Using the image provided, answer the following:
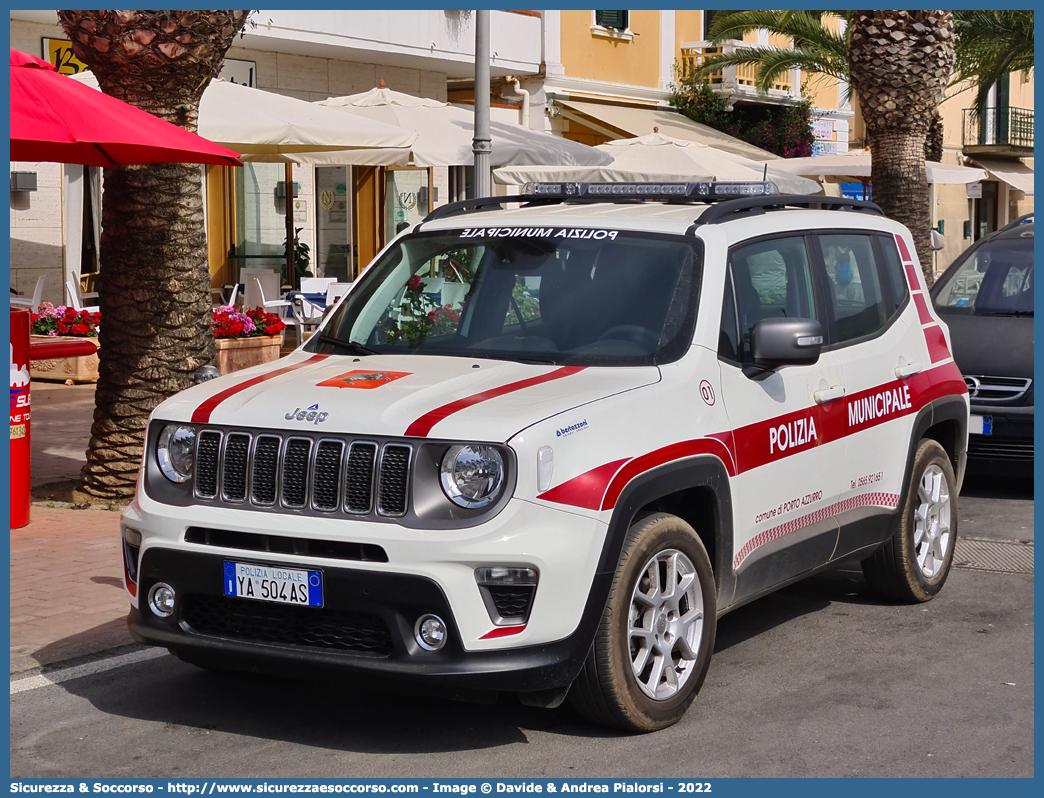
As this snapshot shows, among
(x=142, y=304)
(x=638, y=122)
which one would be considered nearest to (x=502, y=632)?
(x=142, y=304)

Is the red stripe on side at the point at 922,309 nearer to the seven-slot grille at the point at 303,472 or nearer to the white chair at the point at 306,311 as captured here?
the seven-slot grille at the point at 303,472

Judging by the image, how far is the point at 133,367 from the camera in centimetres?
940

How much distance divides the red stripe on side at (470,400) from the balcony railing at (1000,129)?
41409 millimetres

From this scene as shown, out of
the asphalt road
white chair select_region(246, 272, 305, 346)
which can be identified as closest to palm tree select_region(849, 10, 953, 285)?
white chair select_region(246, 272, 305, 346)

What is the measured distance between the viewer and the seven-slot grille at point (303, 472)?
4645 mm

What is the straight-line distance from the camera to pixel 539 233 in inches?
235

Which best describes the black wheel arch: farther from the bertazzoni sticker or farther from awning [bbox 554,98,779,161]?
awning [bbox 554,98,779,161]

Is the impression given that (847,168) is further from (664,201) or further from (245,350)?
(664,201)

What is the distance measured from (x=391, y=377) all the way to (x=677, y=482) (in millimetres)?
1106

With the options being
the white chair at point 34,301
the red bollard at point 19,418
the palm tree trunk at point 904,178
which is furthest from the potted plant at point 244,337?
the palm tree trunk at point 904,178

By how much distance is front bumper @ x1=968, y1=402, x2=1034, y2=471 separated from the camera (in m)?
9.71

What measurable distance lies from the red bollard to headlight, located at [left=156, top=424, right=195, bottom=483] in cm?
346

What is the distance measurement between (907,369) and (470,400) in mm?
2791

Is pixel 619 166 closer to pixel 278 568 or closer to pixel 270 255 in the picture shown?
pixel 270 255
